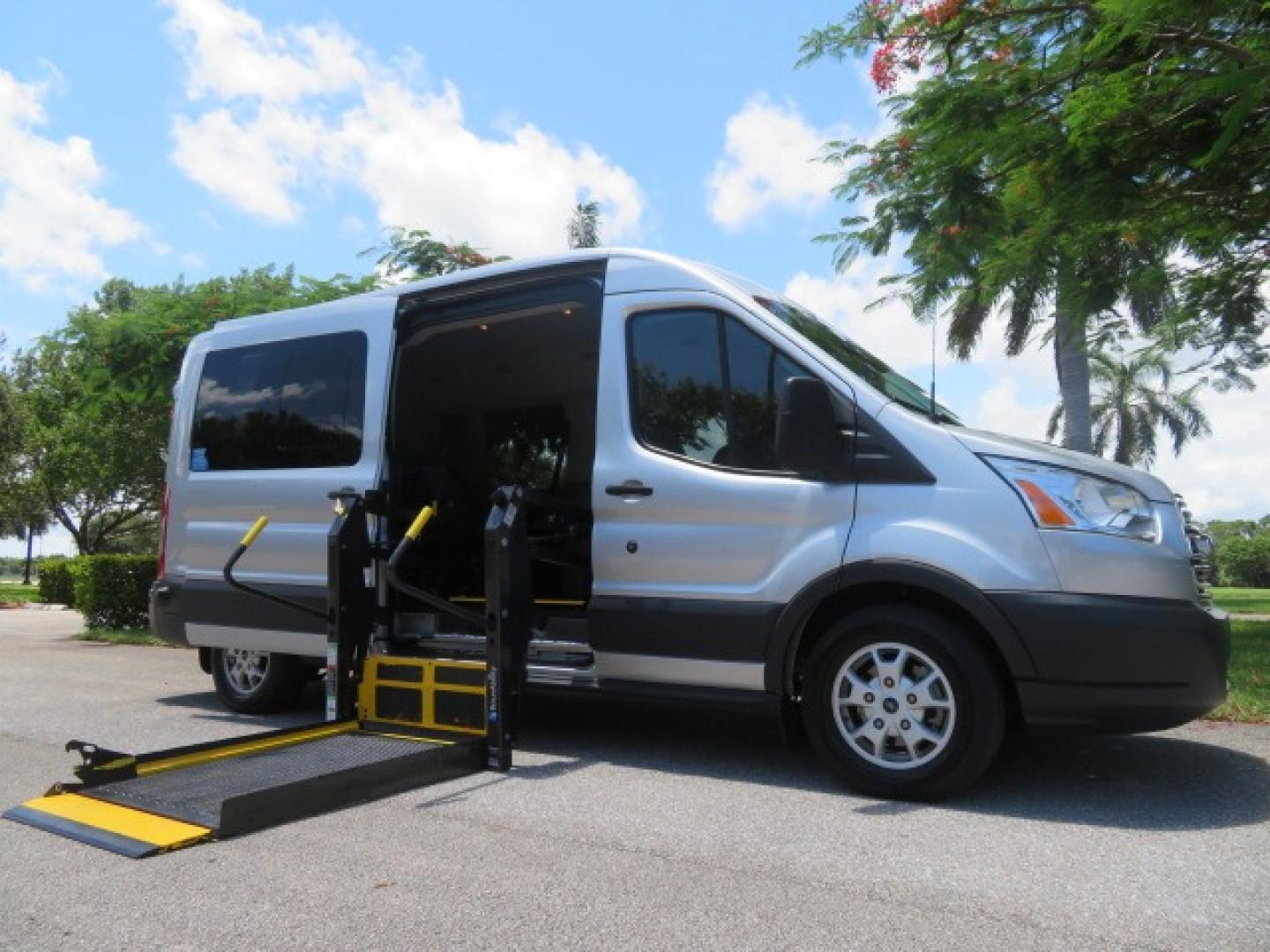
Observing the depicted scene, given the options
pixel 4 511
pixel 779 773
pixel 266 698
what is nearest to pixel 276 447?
pixel 266 698

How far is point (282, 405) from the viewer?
684 centimetres

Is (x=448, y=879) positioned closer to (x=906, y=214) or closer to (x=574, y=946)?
(x=574, y=946)

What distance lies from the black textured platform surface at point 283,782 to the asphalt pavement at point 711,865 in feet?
0.34

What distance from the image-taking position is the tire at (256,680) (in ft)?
22.6

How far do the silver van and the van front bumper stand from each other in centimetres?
1

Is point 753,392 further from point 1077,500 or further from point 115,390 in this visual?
point 115,390

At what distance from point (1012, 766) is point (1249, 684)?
3.15 meters

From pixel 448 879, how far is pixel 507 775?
1480 mm

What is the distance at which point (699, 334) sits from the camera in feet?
17.3

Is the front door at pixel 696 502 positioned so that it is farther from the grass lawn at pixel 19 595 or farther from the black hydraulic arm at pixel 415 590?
the grass lawn at pixel 19 595

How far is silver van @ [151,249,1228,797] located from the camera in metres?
4.27

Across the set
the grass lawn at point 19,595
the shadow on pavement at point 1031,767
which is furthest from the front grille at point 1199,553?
the grass lawn at point 19,595

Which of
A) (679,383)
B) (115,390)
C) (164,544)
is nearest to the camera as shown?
(679,383)

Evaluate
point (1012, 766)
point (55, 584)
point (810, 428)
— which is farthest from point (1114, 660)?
point (55, 584)
